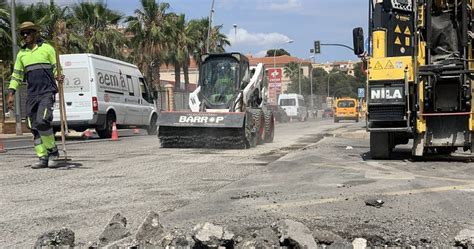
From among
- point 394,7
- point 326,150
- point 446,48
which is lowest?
point 326,150

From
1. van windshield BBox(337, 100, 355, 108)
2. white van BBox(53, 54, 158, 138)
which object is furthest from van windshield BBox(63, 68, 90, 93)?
van windshield BBox(337, 100, 355, 108)

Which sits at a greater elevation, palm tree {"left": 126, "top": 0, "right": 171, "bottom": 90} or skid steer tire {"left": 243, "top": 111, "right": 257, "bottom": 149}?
palm tree {"left": 126, "top": 0, "right": 171, "bottom": 90}

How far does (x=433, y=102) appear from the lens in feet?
30.8

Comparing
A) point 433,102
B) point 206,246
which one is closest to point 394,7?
point 433,102

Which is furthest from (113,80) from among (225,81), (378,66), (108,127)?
(378,66)

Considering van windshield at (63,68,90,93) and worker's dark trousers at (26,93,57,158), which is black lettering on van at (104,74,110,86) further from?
worker's dark trousers at (26,93,57,158)

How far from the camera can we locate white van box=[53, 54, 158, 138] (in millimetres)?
17250

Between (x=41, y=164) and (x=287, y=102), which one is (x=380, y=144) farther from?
(x=287, y=102)

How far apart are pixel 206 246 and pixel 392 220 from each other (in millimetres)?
2102

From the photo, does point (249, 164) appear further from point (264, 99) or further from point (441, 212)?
point (264, 99)

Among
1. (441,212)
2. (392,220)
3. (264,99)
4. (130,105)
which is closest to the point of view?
(392,220)

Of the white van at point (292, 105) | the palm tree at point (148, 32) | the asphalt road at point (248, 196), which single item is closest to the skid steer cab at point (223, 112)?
the asphalt road at point (248, 196)

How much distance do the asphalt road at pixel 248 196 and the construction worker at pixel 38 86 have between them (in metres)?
0.49

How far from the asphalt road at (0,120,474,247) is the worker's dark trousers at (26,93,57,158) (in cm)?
49
